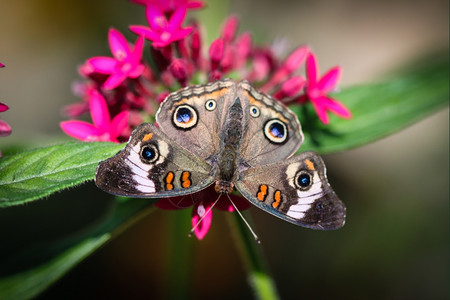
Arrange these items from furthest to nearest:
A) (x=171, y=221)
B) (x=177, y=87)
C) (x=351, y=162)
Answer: (x=351, y=162) → (x=171, y=221) → (x=177, y=87)

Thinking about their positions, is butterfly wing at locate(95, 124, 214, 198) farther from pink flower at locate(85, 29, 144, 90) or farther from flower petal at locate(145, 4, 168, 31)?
flower petal at locate(145, 4, 168, 31)

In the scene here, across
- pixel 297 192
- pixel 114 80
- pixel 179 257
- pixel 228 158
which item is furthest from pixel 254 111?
pixel 179 257

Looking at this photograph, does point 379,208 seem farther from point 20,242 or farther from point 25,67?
point 25,67

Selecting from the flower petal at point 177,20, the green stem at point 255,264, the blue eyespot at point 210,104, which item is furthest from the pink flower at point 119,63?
the green stem at point 255,264

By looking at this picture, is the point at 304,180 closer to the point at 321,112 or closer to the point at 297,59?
the point at 321,112

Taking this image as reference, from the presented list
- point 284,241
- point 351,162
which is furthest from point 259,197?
point 351,162

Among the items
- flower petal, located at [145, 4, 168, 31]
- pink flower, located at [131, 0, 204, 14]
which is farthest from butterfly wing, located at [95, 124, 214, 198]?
pink flower, located at [131, 0, 204, 14]
